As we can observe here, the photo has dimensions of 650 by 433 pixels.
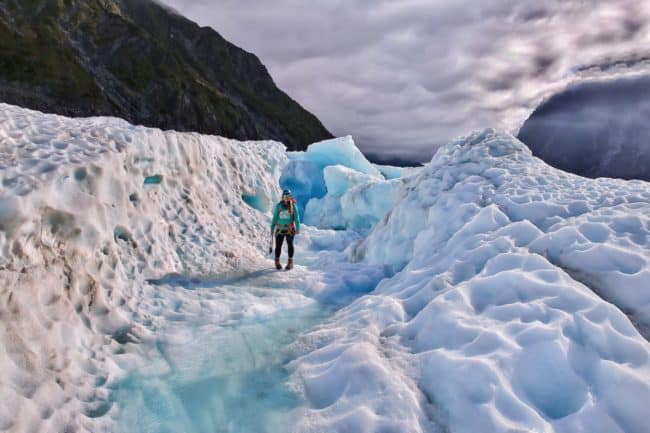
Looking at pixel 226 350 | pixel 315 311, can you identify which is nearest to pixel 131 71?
pixel 315 311

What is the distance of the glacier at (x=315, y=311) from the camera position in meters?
3.61

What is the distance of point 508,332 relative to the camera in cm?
414

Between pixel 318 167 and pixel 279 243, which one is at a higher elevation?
pixel 318 167

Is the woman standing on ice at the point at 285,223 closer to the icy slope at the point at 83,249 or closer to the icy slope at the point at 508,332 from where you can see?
the icy slope at the point at 83,249

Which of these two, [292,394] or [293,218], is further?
[293,218]

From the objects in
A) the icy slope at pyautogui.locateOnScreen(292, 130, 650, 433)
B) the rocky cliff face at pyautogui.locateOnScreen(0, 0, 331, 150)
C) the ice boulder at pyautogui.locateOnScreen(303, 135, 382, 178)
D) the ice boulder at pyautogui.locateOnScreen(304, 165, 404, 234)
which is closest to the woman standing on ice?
the icy slope at pyautogui.locateOnScreen(292, 130, 650, 433)

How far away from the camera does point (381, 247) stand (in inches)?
410

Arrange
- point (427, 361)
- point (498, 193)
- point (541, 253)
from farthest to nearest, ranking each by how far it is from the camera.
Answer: point (498, 193) < point (541, 253) < point (427, 361)

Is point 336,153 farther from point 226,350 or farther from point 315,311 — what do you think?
point 226,350

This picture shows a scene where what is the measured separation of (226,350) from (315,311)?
2.13 m

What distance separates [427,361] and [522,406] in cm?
107

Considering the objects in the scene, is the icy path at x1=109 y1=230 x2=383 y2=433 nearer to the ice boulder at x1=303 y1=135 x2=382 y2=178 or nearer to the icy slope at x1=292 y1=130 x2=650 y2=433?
the icy slope at x1=292 y1=130 x2=650 y2=433

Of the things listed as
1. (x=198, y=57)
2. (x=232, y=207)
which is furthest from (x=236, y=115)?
(x=232, y=207)

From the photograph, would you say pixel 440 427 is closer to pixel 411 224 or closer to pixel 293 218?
pixel 411 224
